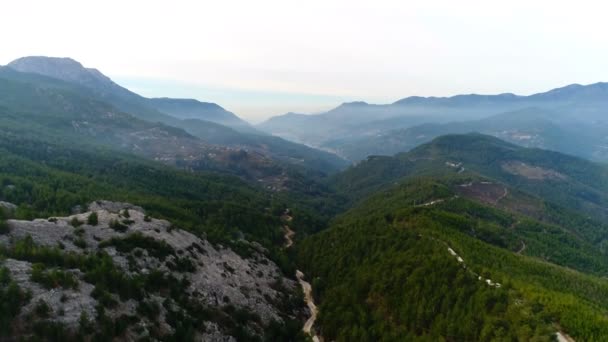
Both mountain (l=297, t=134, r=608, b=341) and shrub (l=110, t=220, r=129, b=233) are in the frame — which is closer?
mountain (l=297, t=134, r=608, b=341)

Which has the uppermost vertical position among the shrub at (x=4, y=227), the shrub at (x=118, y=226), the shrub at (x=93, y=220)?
→ the shrub at (x=4, y=227)

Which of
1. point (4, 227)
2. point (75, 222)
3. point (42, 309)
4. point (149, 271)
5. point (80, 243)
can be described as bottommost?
point (149, 271)

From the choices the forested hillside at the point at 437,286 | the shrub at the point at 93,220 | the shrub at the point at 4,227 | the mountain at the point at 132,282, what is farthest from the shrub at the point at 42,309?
the forested hillside at the point at 437,286

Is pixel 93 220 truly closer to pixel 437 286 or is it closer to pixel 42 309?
pixel 42 309

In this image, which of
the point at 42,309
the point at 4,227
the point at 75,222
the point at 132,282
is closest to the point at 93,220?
the point at 75,222

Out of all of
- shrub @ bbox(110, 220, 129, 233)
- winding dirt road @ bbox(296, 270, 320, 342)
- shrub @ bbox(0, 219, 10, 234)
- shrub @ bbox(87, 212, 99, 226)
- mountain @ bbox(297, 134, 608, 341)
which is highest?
shrub @ bbox(0, 219, 10, 234)

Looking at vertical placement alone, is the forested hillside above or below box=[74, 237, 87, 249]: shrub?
below

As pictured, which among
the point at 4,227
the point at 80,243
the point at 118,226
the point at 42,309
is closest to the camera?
the point at 42,309

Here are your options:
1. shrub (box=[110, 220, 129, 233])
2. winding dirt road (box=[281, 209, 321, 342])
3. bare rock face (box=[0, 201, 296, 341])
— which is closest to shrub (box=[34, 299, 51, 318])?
bare rock face (box=[0, 201, 296, 341])

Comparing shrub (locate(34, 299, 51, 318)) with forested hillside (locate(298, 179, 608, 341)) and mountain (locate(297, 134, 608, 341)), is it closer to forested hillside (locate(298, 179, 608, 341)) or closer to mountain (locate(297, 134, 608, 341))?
forested hillside (locate(298, 179, 608, 341))

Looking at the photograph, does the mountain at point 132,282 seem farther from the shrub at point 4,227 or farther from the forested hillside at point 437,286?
the forested hillside at point 437,286
